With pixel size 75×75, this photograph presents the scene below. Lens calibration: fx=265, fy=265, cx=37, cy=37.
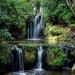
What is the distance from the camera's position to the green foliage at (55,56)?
1529 cm

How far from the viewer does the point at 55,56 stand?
612 inches

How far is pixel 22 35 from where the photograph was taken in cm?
2430

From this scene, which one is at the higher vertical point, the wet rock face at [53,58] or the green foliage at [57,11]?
the green foliage at [57,11]

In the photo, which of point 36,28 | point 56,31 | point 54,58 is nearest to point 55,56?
point 54,58

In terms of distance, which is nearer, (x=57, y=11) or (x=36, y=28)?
(x=57, y=11)

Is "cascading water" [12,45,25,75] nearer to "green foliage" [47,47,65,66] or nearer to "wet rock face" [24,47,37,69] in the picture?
"wet rock face" [24,47,37,69]

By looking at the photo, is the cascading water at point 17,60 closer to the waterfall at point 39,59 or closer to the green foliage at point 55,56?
the waterfall at point 39,59

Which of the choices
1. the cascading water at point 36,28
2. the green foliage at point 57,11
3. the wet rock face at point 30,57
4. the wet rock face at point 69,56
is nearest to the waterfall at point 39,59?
the wet rock face at point 30,57

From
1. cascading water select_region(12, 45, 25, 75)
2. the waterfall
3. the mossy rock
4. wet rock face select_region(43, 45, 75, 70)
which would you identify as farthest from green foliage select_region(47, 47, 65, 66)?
the mossy rock

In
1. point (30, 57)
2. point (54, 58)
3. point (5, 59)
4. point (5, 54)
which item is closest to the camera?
point (5, 59)

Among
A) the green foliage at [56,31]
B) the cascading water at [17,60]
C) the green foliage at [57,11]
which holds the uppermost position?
the green foliage at [57,11]

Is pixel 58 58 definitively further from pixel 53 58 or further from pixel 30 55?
pixel 30 55

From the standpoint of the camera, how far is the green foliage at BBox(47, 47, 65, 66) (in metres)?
15.3

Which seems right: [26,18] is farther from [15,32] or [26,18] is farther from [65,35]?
[65,35]
